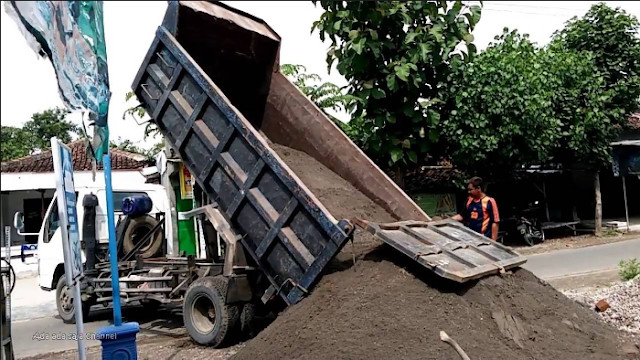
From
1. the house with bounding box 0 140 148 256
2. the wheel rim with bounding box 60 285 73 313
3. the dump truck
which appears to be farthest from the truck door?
the house with bounding box 0 140 148 256

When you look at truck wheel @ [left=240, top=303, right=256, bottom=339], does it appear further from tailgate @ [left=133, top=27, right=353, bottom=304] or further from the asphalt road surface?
the asphalt road surface

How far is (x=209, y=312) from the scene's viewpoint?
6.52m

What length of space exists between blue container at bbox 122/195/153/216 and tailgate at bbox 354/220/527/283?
200 inches

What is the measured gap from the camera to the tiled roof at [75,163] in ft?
72.0

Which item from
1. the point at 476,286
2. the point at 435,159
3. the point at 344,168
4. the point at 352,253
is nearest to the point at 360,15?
the point at 344,168

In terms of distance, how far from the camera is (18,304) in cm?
1291

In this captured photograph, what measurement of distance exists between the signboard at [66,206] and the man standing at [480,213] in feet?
15.4

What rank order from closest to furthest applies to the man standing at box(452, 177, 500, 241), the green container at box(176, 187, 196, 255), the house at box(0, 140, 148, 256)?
the man standing at box(452, 177, 500, 241) → the green container at box(176, 187, 196, 255) → the house at box(0, 140, 148, 256)

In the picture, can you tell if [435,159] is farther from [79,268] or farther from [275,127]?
[79,268]

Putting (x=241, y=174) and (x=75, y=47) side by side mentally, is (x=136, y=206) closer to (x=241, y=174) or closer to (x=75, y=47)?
(x=241, y=174)

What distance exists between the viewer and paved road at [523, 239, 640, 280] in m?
11.5

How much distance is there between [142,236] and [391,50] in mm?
5099

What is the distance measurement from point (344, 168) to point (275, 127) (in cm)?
128

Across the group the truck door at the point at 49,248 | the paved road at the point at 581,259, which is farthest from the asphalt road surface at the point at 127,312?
the truck door at the point at 49,248
